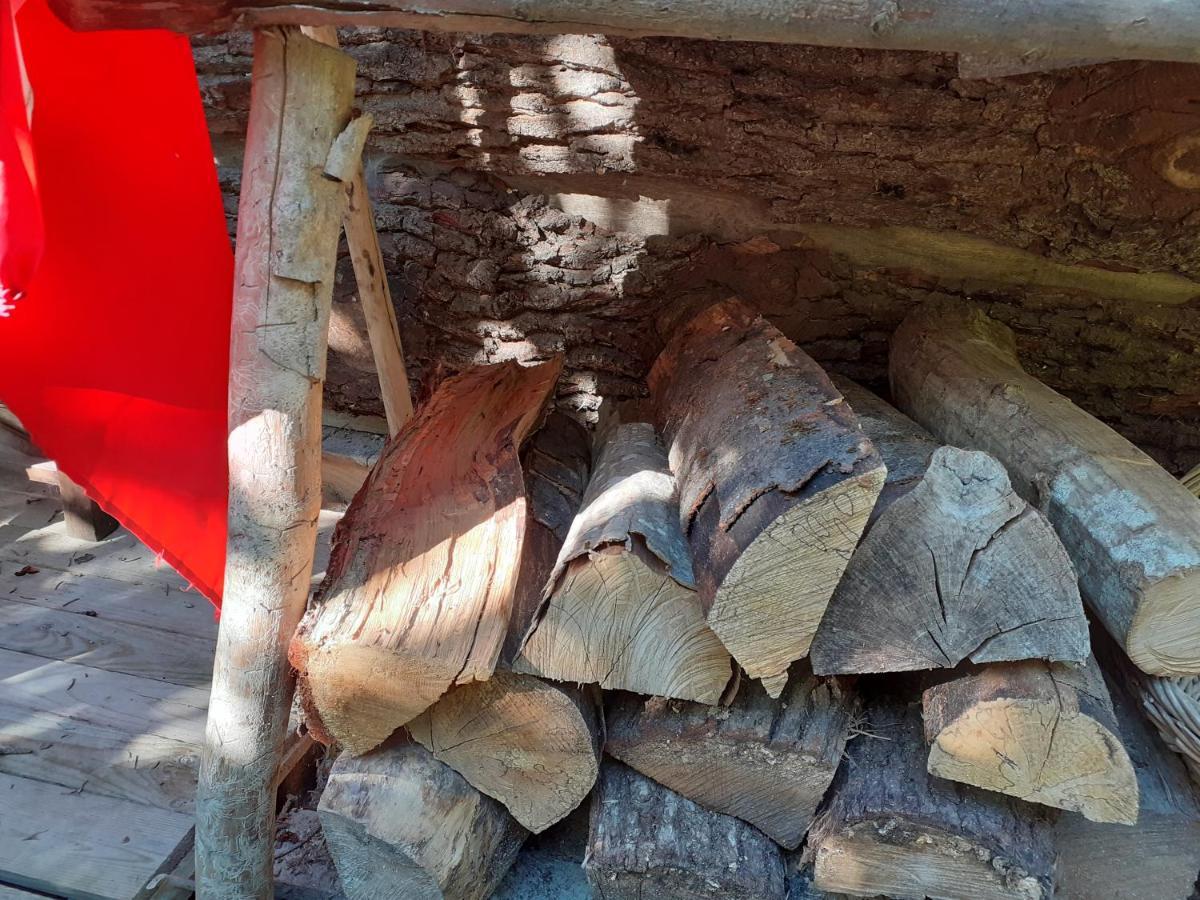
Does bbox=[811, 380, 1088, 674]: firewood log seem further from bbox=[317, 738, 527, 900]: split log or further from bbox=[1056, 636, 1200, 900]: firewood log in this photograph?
bbox=[317, 738, 527, 900]: split log

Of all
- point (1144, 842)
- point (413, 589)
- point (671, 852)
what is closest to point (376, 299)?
point (413, 589)

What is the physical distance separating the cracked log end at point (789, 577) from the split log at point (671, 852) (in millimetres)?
362

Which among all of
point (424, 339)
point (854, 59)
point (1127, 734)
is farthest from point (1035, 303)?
point (424, 339)

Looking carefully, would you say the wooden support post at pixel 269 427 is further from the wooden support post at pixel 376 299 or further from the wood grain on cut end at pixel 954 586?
the wood grain on cut end at pixel 954 586

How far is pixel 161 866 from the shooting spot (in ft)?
6.50

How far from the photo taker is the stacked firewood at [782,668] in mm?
1482

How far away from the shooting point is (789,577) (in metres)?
1.46

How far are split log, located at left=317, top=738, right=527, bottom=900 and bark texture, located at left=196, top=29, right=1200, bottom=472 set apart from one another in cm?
117

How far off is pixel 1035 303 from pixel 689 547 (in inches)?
52.9

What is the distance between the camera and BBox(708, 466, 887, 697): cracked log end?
1426mm

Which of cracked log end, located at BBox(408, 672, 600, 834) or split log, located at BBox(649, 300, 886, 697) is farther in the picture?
cracked log end, located at BBox(408, 672, 600, 834)

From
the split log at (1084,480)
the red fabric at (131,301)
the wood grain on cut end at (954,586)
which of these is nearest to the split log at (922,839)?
the wood grain on cut end at (954,586)

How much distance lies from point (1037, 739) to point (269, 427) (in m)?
1.42

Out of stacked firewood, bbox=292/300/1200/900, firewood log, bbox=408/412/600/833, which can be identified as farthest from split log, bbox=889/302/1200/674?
firewood log, bbox=408/412/600/833
